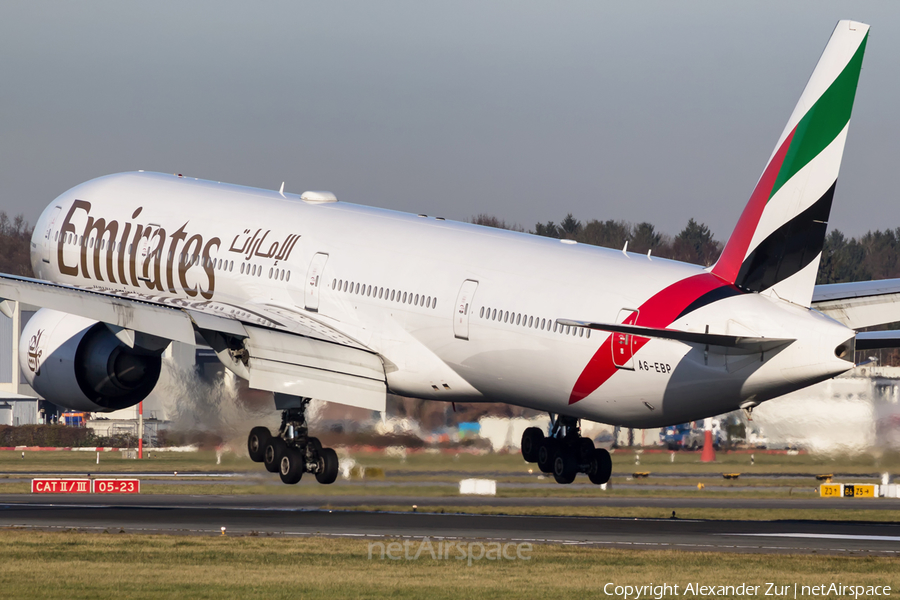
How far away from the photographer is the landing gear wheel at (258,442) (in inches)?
1352

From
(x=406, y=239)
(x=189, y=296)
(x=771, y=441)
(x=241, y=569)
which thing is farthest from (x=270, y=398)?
(x=771, y=441)

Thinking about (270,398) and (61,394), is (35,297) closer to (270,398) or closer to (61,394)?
(61,394)

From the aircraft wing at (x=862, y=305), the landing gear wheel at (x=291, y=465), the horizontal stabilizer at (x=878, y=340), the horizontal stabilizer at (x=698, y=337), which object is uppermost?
the aircraft wing at (x=862, y=305)

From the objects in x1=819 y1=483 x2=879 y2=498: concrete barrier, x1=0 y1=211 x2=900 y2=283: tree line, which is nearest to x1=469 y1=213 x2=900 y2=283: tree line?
x1=0 y1=211 x2=900 y2=283: tree line

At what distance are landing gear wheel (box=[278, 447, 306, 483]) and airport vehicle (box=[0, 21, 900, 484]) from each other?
5cm

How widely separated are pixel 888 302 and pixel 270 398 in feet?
53.6

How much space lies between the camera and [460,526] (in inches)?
1299

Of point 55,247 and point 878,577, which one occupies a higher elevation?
point 55,247

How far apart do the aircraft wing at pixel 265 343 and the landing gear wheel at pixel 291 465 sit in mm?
1688

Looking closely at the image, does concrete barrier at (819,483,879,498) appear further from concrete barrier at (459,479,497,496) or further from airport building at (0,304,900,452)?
concrete barrier at (459,479,497,496)

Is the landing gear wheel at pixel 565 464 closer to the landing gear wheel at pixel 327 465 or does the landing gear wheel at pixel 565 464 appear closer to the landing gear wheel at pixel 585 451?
the landing gear wheel at pixel 585 451

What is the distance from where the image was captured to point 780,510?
1640 inches

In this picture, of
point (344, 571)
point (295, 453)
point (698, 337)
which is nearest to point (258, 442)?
point (295, 453)

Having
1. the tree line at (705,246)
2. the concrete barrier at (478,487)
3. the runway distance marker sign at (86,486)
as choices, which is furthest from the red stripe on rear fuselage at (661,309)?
the tree line at (705,246)
